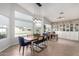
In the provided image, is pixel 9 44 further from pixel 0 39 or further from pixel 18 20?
pixel 18 20

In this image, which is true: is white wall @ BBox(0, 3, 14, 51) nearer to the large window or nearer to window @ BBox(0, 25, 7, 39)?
the large window

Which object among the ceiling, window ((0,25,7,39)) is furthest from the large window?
the ceiling

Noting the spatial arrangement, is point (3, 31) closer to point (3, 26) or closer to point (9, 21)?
point (3, 26)

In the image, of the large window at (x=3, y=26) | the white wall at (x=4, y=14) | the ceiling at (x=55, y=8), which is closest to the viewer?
the white wall at (x=4, y=14)

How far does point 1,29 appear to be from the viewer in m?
4.14

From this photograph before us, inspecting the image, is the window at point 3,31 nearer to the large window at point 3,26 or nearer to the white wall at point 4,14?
the large window at point 3,26

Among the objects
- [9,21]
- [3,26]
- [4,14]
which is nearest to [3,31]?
[3,26]

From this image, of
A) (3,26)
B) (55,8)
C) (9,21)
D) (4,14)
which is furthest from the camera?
(55,8)

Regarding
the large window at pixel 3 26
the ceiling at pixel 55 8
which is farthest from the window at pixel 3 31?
the ceiling at pixel 55 8

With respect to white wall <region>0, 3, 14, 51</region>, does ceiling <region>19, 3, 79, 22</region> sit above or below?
above

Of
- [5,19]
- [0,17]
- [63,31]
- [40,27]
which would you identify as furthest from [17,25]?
[63,31]

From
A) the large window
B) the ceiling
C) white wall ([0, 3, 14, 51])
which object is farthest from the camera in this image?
the ceiling

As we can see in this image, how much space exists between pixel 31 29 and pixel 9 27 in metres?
2.80

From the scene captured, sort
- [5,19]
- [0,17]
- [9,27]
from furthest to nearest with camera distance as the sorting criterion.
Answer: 1. [9,27]
2. [5,19]
3. [0,17]
